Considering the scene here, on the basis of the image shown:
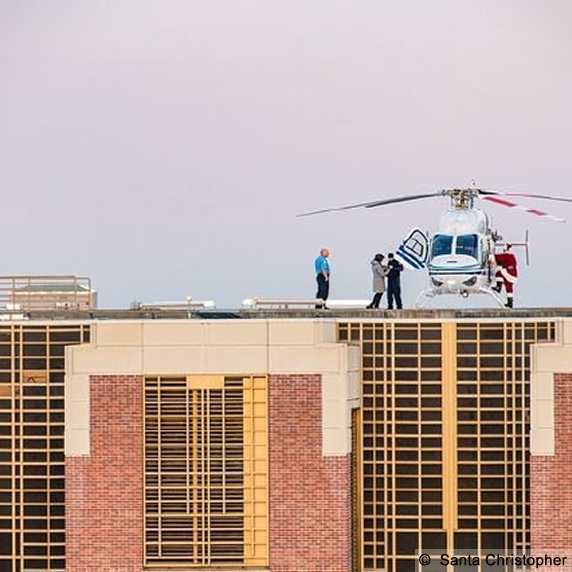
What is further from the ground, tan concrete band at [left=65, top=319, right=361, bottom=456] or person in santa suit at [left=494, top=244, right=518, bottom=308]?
person in santa suit at [left=494, top=244, right=518, bottom=308]

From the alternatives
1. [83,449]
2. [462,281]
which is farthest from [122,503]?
[462,281]

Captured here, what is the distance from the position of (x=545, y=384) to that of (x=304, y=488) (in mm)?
5996

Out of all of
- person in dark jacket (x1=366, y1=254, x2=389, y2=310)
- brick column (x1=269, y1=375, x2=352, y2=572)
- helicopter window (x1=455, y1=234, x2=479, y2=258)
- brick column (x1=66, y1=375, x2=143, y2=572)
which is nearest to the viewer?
brick column (x1=269, y1=375, x2=352, y2=572)

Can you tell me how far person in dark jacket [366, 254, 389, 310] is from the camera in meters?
67.2

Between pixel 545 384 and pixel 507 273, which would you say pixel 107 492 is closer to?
pixel 545 384

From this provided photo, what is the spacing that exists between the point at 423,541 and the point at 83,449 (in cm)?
820

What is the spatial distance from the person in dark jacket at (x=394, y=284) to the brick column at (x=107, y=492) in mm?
10800

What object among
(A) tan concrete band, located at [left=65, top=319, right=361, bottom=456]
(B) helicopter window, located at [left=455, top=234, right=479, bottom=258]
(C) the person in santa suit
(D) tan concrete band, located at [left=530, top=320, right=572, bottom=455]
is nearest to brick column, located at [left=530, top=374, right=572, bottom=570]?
(D) tan concrete band, located at [left=530, top=320, right=572, bottom=455]

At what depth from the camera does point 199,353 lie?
2330 inches

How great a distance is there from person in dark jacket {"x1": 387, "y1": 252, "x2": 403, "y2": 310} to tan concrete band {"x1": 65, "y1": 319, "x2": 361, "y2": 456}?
28.1 feet

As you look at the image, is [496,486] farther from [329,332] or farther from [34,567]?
[34,567]

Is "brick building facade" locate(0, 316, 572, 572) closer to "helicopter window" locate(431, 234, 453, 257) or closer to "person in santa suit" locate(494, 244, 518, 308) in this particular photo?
"person in santa suit" locate(494, 244, 518, 308)

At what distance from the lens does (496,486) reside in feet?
197

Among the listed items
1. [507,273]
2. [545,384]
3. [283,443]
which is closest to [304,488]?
[283,443]
